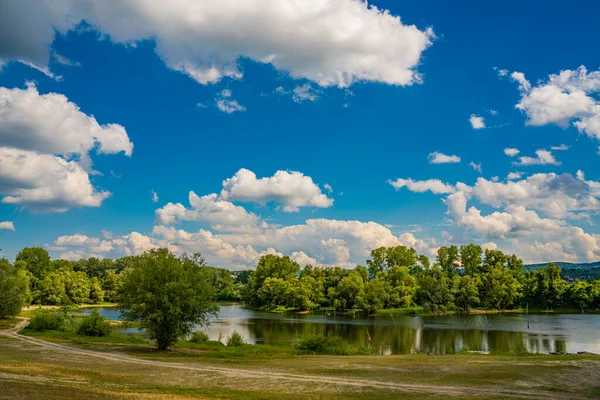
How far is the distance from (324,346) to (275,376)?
50.3 feet

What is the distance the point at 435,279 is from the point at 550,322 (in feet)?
123

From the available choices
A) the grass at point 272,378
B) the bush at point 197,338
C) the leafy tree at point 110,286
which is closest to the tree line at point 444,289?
the leafy tree at point 110,286

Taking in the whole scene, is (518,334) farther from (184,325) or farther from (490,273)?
(490,273)

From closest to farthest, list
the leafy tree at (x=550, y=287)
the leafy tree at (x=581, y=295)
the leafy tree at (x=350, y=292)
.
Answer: the leafy tree at (x=350, y=292) → the leafy tree at (x=581, y=295) → the leafy tree at (x=550, y=287)

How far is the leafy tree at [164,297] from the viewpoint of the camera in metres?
38.8

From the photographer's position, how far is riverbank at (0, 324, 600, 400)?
68.3 feet

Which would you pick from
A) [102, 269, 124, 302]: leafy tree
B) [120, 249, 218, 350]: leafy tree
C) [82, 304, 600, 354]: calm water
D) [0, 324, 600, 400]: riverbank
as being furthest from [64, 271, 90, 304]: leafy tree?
[120, 249, 218, 350]: leafy tree

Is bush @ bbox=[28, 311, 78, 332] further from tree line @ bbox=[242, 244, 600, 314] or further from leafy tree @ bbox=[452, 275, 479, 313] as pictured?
leafy tree @ bbox=[452, 275, 479, 313]

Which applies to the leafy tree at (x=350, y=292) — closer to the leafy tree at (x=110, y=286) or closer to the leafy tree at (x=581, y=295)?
the leafy tree at (x=581, y=295)

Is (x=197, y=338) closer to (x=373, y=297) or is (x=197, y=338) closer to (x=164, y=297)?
(x=164, y=297)

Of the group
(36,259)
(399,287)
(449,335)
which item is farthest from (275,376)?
(36,259)

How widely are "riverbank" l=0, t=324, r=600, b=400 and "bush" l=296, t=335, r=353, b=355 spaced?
15.3ft

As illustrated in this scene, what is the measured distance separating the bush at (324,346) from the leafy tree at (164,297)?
923 cm

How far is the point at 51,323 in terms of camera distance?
2173 inches
